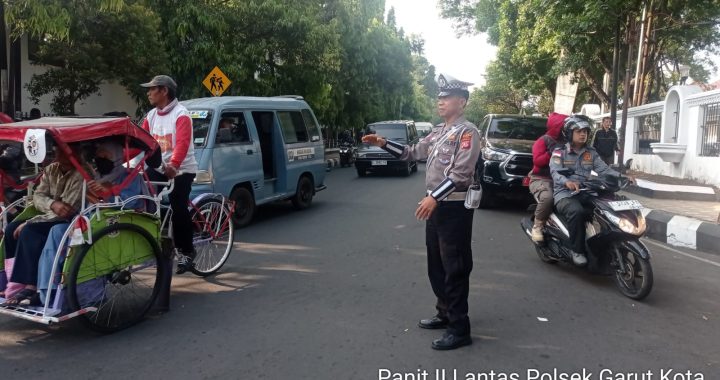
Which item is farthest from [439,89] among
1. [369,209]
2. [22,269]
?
[369,209]

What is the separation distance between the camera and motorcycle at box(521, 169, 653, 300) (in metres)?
4.92

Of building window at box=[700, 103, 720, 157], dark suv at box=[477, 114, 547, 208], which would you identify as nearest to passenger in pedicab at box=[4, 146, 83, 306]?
dark suv at box=[477, 114, 547, 208]

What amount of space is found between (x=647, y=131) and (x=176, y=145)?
16.6 meters

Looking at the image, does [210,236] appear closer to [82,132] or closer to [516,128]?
[82,132]

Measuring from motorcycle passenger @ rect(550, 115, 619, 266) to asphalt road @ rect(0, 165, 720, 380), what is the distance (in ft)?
1.69

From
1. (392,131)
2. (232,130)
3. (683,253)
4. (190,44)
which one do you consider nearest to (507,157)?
(683,253)

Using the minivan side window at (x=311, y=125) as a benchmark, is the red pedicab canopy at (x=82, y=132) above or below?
below

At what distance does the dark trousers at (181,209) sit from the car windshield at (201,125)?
108 inches

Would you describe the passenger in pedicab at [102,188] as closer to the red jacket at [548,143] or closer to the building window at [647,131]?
the red jacket at [548,143]

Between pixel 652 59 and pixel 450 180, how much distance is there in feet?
68.1

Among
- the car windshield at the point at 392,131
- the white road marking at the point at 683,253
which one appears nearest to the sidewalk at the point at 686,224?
the white road marking at the point at 683,253

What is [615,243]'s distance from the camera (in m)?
5.12

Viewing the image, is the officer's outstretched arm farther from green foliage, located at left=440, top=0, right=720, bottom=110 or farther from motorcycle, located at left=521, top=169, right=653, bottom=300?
green foliage, located at left=440, top=0, right=720, bottom=110

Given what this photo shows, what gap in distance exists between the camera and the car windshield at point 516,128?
1109 centimetres
